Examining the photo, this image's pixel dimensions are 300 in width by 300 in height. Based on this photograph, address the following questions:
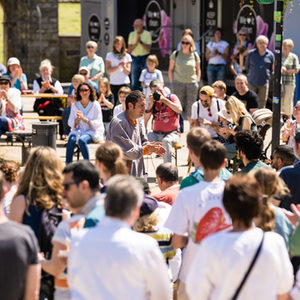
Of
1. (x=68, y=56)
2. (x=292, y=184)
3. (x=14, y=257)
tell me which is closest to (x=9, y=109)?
(x=292, y=184)

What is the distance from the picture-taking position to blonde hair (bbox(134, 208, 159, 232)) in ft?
20.2

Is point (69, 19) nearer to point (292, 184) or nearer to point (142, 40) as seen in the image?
point (142, 40)

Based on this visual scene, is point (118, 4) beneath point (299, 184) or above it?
above

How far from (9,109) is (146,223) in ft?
27.1

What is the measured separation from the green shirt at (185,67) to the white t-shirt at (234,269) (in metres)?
12.8

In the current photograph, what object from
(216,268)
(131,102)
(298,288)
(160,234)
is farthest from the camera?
(131,102)

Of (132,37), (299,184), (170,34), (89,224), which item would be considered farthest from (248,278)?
(170,34)

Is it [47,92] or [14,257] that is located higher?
[14,257]

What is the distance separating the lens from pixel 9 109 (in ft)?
45.7

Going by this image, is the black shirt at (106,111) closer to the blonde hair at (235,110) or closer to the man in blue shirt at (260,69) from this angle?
the man in blue shirt at (260,69)

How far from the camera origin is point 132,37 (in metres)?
20.0

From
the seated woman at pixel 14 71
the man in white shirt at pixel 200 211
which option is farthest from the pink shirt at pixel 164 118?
the man in white shirt at pixel 200 211

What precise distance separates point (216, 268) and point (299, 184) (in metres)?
2.38

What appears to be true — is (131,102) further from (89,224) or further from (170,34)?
(170,34)
